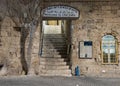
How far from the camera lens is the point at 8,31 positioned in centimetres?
1827

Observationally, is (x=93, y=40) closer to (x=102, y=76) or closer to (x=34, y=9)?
(x=102, y=76)

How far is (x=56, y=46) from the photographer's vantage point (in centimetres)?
2128

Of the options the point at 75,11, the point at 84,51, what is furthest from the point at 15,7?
the point at 84,51

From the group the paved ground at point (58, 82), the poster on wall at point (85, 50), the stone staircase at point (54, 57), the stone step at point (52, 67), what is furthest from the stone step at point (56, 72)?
the paved ground at point (58, 82)

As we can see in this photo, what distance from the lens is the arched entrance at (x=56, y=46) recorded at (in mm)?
18234

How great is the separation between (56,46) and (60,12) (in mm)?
3515

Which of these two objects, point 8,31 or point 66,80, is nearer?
point 66,80

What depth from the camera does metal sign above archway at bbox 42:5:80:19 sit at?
18203 millimetres

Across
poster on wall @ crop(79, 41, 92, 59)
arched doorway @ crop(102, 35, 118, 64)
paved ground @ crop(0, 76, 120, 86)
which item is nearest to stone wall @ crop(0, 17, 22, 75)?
paved ground @ crop(0, 76, 120, 86)

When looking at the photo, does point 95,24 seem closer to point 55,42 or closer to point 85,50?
point 85,50

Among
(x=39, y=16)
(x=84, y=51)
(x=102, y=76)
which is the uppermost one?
(x=39, y=16)

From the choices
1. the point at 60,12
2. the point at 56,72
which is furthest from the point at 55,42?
the point at 60,12

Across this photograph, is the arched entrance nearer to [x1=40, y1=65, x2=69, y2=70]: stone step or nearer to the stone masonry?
[x1=40, y1=65, x2=69, y2=70]: stone step

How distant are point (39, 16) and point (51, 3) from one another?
89 centimetres
